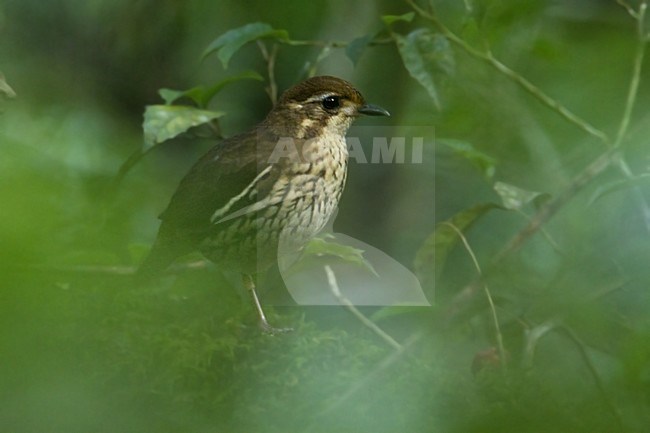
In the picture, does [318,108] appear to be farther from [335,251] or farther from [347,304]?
[347,304]

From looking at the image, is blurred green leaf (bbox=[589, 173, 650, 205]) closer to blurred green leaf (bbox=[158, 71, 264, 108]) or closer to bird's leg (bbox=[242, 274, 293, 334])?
bird's leg (bbox=[242, 274, 293, 334])

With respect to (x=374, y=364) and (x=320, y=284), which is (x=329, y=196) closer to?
(x=320, y=284)

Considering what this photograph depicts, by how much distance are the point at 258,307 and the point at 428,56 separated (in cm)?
101

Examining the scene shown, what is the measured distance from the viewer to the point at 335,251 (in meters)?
2.93

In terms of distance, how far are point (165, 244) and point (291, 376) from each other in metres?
1.02

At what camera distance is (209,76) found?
4938 mm

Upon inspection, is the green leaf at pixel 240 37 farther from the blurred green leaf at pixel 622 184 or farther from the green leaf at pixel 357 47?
the blurred green leaf at pixel 622 184

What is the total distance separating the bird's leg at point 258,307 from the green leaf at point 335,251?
20 centimetres


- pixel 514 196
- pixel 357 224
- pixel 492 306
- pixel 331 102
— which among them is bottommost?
pixel 357 224

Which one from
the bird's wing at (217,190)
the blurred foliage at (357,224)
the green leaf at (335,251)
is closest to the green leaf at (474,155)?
the blurred foliage at (357,224)

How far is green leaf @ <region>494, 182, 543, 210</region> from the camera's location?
3.12m

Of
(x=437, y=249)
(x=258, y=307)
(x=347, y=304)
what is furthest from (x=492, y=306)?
(x=258, y=307)

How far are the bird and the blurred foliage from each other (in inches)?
5.3

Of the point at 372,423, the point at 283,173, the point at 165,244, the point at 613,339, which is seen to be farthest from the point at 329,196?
the point at 372,423
